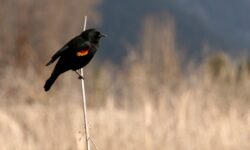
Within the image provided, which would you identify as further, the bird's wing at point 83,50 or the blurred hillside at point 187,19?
the blurred hillside at point 187,19

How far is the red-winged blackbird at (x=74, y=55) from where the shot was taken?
5.47ft

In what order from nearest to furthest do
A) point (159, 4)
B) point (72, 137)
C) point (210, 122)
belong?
point (72, 137)
point (210, 122)
point (159, 4)

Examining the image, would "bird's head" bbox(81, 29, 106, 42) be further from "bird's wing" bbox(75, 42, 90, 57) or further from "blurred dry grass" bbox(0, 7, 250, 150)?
"blurred dry grass" bbox(0, 7, 250, 150)

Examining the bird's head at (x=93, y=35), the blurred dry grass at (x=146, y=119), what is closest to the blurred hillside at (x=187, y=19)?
the blurred dry grass at (x=146, y=119)

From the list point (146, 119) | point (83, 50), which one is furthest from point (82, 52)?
point (146, 119)

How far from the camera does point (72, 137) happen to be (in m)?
4.83

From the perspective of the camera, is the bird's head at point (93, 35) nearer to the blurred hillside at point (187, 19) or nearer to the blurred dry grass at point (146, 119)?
the blurred dry grass at point (146, 119)

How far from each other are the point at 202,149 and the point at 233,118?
0.62m

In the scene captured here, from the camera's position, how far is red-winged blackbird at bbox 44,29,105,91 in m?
1.67

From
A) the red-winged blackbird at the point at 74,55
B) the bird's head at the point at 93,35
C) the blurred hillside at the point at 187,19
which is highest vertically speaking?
the blurred hillside at the point at 187,19

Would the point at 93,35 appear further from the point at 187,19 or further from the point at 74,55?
the point at 187,19

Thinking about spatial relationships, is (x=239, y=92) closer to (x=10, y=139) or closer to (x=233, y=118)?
(x=233, y=118)

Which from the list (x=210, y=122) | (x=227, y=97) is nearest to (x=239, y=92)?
(x=227, y=97)

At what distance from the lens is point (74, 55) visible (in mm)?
1674
